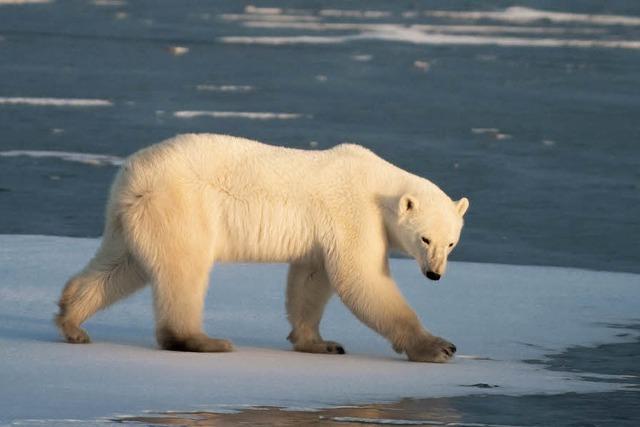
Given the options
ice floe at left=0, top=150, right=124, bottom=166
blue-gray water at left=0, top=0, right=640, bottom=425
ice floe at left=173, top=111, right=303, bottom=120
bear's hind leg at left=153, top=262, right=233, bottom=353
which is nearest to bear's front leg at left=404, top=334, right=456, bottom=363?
blue-gray water at left=0, top=0, right=640, bottom=425

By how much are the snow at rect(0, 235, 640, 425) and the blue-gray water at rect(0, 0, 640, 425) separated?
36 centimetres

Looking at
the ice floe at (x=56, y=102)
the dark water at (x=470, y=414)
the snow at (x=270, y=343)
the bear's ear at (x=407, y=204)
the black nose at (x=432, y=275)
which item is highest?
the bear's ear at (x=407, y=204)

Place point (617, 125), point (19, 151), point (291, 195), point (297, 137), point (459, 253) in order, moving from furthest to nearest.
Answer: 1. point (617, 125)
2. point (297, 137)
3. point (19, 151)
4. point (459, 253)
5. point (291, 195)

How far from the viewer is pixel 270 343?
6.53 meters

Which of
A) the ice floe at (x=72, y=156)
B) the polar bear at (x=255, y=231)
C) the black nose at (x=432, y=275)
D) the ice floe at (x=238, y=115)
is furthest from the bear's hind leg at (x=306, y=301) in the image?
the ice floe at (x=238, y=115)

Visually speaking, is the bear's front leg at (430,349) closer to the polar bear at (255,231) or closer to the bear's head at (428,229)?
the polar bear at (255,231)

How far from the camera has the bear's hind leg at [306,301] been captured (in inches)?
251

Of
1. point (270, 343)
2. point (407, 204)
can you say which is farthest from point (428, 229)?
point (270, 343)

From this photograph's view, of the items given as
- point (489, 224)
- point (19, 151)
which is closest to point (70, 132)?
point (19, 151)

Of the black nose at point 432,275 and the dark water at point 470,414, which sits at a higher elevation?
the black nose at point 432,275

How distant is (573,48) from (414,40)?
90.2 inches

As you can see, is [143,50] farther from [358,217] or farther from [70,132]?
[358,217]

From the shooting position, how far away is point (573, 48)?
21031 millimetres

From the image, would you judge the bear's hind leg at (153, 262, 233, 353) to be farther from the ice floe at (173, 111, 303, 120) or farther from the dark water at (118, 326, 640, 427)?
the ice floe at (173, 111, 303, 120)
